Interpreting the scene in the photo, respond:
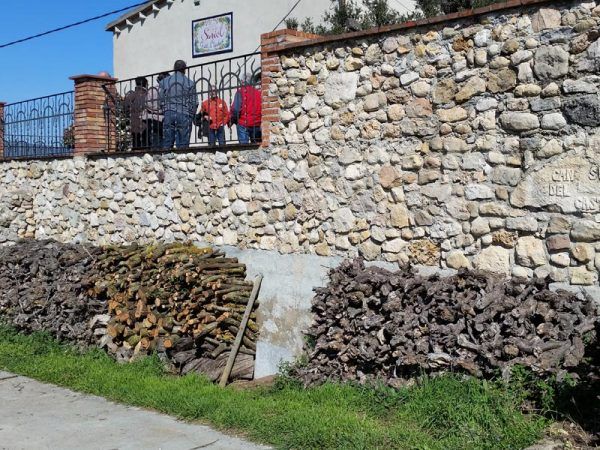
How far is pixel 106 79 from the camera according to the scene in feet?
36.3

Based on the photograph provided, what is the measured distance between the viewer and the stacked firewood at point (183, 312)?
7812mm

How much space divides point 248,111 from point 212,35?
8.01 metres

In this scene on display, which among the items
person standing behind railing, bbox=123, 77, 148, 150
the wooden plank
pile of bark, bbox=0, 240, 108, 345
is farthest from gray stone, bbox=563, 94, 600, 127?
person standing behind railing, bbox=123, 77, 148, 150

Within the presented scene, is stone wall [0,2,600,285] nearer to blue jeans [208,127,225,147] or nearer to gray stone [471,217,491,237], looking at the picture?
gray stone [471,217,491,237]

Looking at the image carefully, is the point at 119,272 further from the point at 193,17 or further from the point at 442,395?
the point at 193,17

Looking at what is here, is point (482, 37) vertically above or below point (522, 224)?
above

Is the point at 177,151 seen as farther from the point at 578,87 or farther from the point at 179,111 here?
the point at 578,87

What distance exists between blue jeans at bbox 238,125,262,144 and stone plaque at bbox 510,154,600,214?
11.7ft

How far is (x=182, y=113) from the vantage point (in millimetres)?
9820

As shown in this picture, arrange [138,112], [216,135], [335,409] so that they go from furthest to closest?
[138,112]
[216,135]
[335,409]

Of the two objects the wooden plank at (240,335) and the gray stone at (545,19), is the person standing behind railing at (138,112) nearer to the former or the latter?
the wooden plank at (240,335)

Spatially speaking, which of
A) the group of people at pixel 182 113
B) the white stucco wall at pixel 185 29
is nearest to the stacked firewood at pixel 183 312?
the group of people at pixel 182 113

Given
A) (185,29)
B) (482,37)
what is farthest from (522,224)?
(185,29)

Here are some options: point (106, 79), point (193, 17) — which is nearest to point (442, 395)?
point (106, 79)
